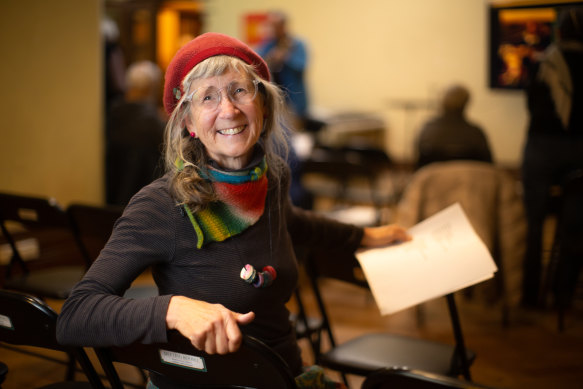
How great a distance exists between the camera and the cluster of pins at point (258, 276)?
4.50ft

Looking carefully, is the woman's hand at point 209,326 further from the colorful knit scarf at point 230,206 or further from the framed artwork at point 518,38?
the framed artwork at point 518,38

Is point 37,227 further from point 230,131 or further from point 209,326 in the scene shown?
point 209,326

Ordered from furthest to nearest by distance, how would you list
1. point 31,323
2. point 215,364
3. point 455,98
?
1. point 455,98
2. point 31,323
3. point 215,364

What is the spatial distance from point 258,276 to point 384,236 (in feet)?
1.87

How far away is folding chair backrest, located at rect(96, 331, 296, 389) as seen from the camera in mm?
1121

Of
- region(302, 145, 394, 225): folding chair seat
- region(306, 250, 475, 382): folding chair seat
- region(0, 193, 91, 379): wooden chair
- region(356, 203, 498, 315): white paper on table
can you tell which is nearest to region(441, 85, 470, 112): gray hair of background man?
region(302, 145, 394, 225): folding chair seat

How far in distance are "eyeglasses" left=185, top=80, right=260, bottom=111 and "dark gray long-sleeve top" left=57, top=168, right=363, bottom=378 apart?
20 cm

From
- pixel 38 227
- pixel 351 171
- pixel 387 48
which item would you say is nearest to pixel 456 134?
pixel 351 171

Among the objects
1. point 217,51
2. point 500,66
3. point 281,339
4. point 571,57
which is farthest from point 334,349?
point 500,66

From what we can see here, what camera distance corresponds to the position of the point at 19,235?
14.2 ft

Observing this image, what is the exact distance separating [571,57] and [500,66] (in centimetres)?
88

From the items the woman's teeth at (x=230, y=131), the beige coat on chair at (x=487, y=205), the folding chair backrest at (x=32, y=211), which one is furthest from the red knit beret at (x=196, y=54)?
the beige coat on chair at (x=487, y=205)

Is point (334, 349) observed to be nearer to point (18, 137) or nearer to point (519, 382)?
point (519, 382)

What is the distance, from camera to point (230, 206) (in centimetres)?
142
